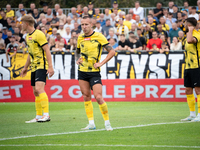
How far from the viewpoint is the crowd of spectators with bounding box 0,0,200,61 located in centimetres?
1720

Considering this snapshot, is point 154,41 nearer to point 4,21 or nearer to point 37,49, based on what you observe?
point 4,21

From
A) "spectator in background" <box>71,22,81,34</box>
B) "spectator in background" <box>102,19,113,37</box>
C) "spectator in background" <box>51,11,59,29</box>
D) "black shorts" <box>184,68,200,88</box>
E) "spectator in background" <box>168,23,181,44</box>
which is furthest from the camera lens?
"spectator in background" <box>51,11,59,29</box>

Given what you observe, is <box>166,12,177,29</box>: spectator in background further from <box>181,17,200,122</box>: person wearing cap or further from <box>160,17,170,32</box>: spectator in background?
<box>181,17,200,122</box>: person wearing cap

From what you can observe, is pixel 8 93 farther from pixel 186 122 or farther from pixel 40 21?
pixel 186 122

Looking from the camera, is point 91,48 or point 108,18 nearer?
point 91,48

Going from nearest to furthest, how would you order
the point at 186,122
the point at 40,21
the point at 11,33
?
the point at 186,122 < the point at 11,33 < the point at 40,21

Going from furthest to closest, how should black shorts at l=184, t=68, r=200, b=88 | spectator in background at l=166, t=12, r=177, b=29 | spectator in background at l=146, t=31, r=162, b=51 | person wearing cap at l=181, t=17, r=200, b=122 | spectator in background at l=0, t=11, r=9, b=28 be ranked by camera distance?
spectator in background at l=0, t=11, r=9, b=28, spectator in background at l=166, t=12, r=177, b=29, spectator in background at l=146, t=31, r=162, b=51, black shorts at l=184, t=68, r=200, b=88, person wearing cap at l=181, t=17, r=200, b=122

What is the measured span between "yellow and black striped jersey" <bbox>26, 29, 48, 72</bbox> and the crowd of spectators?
8.63 m

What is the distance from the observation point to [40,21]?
20500 millimetres

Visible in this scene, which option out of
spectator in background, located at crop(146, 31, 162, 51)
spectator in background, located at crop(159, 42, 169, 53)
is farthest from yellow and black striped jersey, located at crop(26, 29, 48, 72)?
spectator in background, located at crop(146, 31, 162, 51)

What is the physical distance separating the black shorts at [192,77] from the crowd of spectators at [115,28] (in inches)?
308

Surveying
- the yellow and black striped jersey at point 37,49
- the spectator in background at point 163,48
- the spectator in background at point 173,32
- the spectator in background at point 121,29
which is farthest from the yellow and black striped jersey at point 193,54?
the spectator in background at point 121,29

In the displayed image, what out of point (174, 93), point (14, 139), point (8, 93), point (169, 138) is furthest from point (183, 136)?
point (8, 93)

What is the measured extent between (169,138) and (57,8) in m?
16.3
